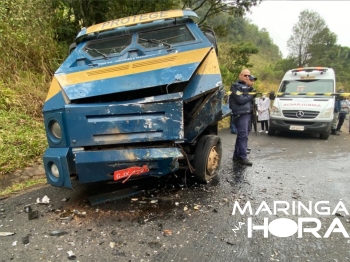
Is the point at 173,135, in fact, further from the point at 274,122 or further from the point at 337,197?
the point at 274,122

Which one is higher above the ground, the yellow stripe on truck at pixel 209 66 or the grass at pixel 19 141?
the yellow stripe on truck at pixel 209 66

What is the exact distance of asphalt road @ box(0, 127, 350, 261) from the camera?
2393mm

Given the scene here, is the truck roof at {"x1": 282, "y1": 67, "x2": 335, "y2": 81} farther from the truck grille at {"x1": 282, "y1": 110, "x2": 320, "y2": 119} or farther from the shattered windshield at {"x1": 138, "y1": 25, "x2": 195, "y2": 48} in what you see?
the shattered windshield at {"x1": 138, "y1": 25, "x2": 195, "y2": 48}

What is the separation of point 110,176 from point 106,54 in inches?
74.3

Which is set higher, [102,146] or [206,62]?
[206,62]

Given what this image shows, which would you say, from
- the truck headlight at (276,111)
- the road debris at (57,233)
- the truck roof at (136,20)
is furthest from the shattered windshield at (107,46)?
the truck headlight at (276,111)

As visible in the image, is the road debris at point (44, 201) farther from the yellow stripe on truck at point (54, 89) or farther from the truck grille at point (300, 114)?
the truck grille at point (300, 114)

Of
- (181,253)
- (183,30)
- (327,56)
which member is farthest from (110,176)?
(327,56)

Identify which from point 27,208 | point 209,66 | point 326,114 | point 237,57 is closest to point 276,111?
point 326,114

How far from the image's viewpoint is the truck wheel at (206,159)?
3.69 m

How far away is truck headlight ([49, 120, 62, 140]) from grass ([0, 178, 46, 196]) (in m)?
1.48

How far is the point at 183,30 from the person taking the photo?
4059mm

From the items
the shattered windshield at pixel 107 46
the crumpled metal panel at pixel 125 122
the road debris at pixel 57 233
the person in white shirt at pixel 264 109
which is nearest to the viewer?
the road debris at pixel 57 233

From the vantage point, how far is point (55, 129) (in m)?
3.05
